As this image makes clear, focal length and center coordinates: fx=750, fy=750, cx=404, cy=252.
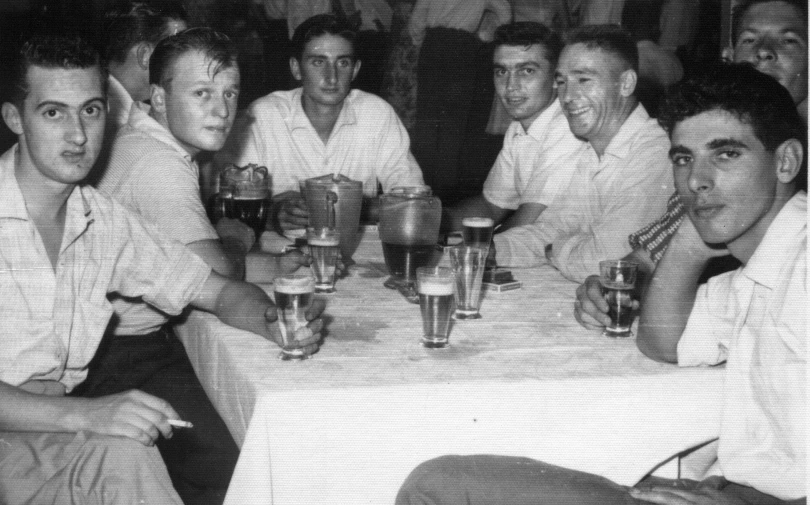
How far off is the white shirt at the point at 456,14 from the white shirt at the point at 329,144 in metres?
1.04

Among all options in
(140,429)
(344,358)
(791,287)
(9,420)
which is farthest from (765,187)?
(9,420)

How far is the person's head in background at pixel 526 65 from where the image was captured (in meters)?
2.52

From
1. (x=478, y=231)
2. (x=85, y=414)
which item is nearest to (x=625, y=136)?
(x=478, y=231)

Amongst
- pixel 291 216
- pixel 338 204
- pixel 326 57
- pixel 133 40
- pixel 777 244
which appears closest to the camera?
pixel 777 244

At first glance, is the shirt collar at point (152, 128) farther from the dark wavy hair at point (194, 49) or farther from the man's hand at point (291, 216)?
the man's hand at point (291, 216)

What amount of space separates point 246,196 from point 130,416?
3.05 feet

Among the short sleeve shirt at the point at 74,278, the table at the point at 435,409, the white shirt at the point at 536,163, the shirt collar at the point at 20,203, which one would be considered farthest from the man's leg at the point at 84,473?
the white shirt at the point at 536,163

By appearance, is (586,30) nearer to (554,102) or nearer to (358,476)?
(554,102)

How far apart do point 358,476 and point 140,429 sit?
29 centimetres

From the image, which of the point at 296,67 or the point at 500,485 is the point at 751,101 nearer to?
the point at 500,485

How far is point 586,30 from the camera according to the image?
2.18 metres

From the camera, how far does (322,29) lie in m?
2.61

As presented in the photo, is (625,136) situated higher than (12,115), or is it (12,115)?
(12,115)

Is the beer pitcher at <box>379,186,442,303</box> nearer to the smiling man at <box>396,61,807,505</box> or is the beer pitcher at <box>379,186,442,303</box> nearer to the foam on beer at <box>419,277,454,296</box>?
the foam on beer at <box>419,277,454,296</box>
